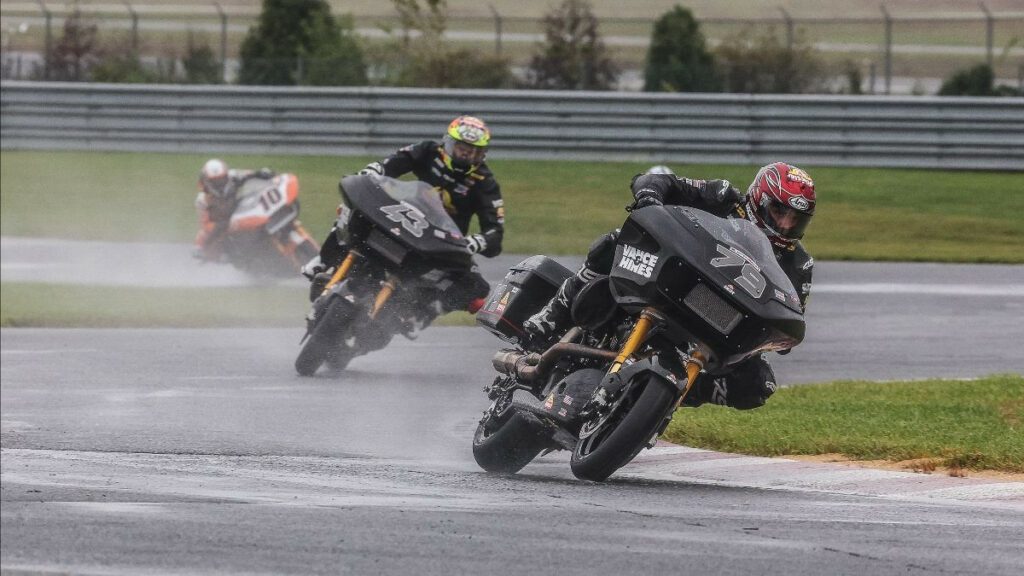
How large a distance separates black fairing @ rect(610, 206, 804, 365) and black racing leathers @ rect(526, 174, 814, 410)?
33 cm

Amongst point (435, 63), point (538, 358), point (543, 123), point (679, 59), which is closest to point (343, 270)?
point (538, 358)

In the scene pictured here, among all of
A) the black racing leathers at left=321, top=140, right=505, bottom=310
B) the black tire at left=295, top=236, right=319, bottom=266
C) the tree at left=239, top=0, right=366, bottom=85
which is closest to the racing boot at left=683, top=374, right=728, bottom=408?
the black racing leathers at left=321, top=140, right=505, bottom=310

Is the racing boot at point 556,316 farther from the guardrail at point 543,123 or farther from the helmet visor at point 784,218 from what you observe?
the guardrail at point 543,123

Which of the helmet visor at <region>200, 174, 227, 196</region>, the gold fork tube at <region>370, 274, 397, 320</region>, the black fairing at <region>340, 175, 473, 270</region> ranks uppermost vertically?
the black fairing at <region>340, 175, 473, 270</region>

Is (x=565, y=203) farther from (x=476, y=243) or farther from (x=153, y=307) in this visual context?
(x=476, y=243)

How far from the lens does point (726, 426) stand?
9570 millimetres

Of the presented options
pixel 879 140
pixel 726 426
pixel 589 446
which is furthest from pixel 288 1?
pixel 589 446

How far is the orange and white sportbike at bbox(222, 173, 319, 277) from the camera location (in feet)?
58.8

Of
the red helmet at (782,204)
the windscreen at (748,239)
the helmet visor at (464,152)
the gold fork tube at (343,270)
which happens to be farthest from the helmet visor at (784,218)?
the helmet visor at (464,152)

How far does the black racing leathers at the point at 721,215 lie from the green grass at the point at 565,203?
12297 mm

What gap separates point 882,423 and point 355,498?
157 inches

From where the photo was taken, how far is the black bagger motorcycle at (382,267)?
11281 mm

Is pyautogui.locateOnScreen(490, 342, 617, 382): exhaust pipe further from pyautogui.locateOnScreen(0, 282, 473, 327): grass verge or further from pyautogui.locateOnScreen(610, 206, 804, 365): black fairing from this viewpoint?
pyautogui.locateOnScreen(0, 282, 473, 327): grass verge

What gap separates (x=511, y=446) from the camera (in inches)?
310
